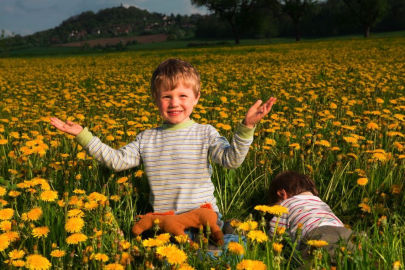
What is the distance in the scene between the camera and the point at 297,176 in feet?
8.15

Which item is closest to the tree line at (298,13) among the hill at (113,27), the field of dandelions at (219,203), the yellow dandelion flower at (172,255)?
the hill at (113,27)

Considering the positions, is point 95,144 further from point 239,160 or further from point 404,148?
point 404,148

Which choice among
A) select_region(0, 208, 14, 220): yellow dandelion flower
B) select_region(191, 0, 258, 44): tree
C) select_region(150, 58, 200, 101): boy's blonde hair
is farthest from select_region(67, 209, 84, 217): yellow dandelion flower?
select_region(191, 0, 258, 44): tree

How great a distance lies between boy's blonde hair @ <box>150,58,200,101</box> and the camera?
227 centimetres

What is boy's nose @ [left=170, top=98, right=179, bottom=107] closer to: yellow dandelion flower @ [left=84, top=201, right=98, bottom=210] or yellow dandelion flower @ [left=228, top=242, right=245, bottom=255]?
yellow dandelion flower @ [left=84, top=201, right=98, bottom=210]

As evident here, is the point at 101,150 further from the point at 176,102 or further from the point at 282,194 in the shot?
the point at 282,194

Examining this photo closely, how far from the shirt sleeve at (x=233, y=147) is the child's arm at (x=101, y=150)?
0.55 metres

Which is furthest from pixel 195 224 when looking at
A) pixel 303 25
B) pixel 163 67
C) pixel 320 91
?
pixel 303 25

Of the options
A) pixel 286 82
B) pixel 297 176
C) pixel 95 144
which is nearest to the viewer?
pixel 95 144

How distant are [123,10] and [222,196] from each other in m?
101

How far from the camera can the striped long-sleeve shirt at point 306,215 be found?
201cm

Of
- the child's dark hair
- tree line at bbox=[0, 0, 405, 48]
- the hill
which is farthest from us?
the hill

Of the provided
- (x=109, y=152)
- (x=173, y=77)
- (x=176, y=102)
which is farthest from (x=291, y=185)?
(x=109, y=152)

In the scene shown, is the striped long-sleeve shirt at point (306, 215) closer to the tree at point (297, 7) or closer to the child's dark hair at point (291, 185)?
the child's dark hair at point (291, 185)
